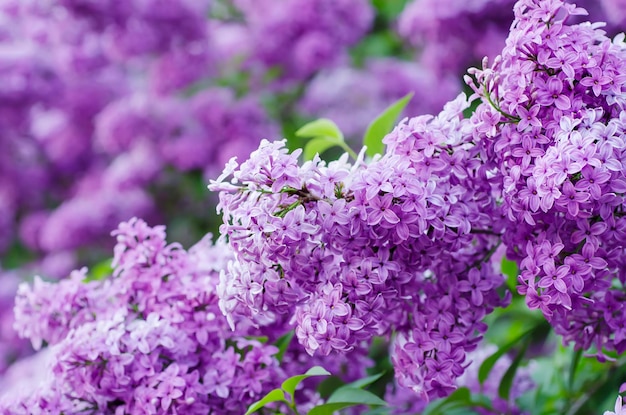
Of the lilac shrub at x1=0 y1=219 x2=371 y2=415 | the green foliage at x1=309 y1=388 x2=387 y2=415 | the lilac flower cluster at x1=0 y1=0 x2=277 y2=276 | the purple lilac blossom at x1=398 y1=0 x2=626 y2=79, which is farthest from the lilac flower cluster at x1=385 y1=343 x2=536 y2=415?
the lilac flower cluster at x1=0 y1=0 x2=277 y2=276

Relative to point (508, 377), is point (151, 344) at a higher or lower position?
higher

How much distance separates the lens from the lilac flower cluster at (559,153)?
0.85 meters

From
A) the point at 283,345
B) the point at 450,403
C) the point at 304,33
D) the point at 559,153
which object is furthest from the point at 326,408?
the point at 304,33

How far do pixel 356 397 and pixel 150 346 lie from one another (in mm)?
256

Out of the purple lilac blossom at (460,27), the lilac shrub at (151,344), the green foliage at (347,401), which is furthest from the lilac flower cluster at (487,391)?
the purple lilac blossom at (460,27)

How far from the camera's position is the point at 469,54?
2164mm

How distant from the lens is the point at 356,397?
0.99m

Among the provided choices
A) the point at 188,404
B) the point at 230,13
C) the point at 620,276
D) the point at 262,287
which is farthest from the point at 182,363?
the point at 230,13

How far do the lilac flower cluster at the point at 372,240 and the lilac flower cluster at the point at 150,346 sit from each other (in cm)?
12

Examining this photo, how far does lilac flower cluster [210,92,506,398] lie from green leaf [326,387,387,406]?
38 millimetres

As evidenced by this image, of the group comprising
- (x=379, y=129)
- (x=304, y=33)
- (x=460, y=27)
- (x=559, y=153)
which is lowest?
(x=559, y=153)

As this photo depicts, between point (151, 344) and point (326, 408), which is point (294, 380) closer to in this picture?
point (326, 408)

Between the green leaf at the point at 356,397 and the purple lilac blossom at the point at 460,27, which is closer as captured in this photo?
the green leaf at the point at 356,397

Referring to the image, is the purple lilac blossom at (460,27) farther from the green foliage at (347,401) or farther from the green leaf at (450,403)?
the green foliage at (347,401)
